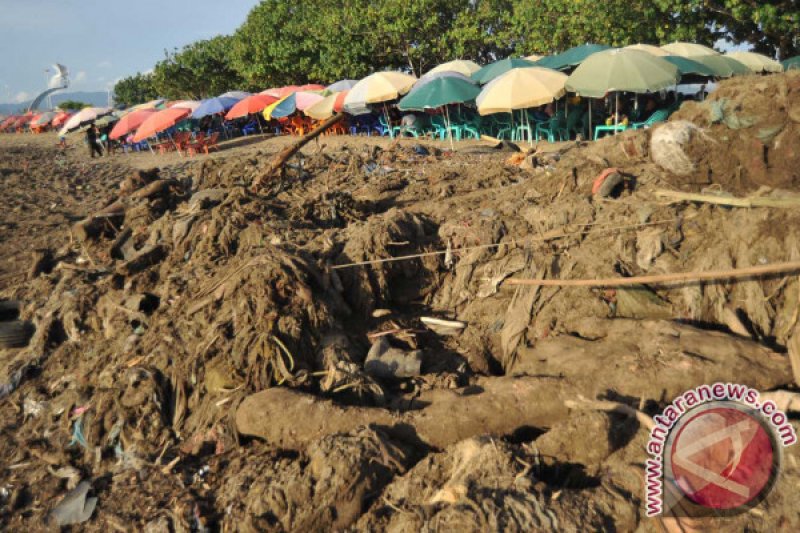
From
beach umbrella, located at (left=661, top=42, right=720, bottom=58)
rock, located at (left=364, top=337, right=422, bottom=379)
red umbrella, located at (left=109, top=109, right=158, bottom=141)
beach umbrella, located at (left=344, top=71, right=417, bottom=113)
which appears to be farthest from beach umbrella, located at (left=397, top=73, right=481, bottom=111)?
red umbrella, located at (left=109, top=109, right=158, bottom=141)

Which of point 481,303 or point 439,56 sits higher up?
point 439,56

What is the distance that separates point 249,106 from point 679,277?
1880 cm

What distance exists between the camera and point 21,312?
6.13 metres

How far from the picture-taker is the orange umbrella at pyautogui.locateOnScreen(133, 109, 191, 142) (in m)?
16.0

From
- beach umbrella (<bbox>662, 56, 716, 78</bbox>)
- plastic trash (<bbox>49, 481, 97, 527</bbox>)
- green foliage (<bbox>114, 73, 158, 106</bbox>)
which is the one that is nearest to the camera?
plastic trash (<bbox>49, 481, 97, 527</bbox>)

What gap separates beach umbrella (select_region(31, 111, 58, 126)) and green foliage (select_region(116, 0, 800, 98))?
8814 millimetres

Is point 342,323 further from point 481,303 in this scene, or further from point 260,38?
point 260,38

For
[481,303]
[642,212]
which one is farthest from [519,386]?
[642,212]

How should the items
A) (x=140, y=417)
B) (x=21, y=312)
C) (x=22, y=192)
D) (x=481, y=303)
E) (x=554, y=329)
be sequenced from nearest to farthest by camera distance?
(x=140, y=417) < (x=554, y=329) < (x=481, y=303) < (x=21, y=312) < (x=22, y=192)

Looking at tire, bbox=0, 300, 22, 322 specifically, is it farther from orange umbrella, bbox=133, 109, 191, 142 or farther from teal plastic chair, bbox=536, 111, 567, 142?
teal plastic chair, bbox=536, 111, 567, 142

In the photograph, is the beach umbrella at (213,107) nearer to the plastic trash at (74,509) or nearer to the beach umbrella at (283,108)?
the beach umbrella at (283,108)

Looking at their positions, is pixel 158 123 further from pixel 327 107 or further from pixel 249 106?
pixel 327 107

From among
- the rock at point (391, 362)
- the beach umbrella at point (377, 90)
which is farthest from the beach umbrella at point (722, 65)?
the rock at point (391, 362)

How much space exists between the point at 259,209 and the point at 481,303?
3.45 metres
